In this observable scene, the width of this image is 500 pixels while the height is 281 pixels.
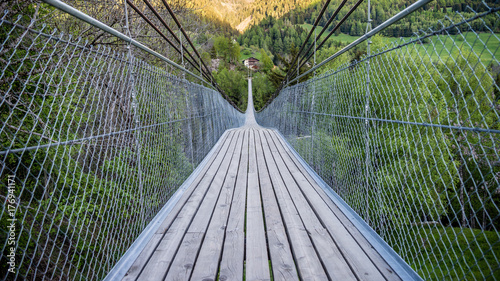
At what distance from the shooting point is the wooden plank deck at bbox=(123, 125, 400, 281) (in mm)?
1665

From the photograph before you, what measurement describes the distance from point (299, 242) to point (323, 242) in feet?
0.55

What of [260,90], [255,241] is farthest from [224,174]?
[260,90]

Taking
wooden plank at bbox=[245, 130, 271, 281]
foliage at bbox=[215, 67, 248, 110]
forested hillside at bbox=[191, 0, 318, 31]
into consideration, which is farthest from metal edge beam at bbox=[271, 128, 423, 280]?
forested hillside at bbox=[191, 0, 318, 31]

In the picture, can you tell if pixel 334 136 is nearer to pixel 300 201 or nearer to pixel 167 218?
pixel 300 201

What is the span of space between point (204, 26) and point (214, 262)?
7.06 metres

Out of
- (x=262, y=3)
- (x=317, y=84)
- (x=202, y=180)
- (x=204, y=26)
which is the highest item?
(x=262, y=3)

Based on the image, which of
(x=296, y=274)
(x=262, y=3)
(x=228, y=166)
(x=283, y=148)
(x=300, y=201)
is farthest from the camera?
(x=262, y=3)

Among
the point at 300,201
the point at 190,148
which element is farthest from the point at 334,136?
the point at 190,148

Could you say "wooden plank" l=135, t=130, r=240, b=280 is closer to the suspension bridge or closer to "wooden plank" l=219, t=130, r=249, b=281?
the suspension bridge

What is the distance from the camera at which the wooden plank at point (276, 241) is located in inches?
65.3

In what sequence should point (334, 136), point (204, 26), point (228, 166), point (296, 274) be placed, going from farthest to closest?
point (204, 26), point (228, 166), point (334, 136), point (296, 274)

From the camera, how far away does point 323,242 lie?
197cm

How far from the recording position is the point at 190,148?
3.85 meters

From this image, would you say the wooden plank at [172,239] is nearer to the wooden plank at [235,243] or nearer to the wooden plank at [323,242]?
the wooden plank at [235,243]
